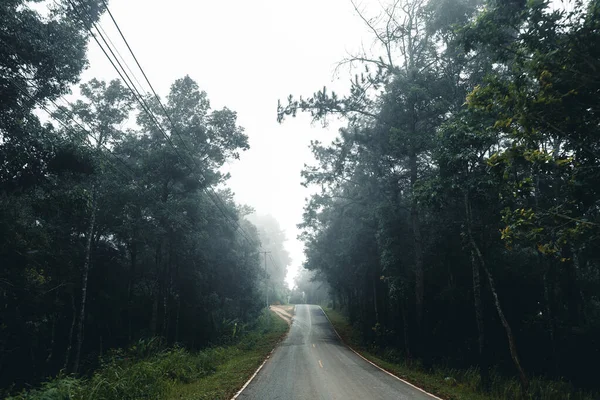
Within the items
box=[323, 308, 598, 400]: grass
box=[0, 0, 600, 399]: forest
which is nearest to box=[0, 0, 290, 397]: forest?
box=[0, 0, 600, 399]: forest

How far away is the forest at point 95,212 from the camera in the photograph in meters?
10.3

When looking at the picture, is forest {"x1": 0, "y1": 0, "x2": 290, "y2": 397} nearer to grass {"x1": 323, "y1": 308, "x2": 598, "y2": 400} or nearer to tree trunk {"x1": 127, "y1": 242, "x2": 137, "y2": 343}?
tree trunk {"x1": 127, "y1": 242, "x2": 137, "y2": 343}

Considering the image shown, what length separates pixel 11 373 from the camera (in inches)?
770

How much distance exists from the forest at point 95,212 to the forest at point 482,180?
7936 mm

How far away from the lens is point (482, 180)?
9578 mm

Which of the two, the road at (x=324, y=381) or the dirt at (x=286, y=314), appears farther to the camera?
the dirt at (x=286, y=314)

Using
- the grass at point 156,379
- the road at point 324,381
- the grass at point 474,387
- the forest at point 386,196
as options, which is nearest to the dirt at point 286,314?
the forest at point 386,196

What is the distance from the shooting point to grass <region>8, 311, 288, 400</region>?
7449mm

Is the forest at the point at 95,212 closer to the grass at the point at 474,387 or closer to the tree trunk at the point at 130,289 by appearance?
the tree trunk at the point at 130,289

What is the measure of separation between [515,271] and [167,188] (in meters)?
22.3

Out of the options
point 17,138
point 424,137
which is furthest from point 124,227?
point 424,137

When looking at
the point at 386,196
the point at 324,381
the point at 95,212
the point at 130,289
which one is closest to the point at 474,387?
the point at 324,381

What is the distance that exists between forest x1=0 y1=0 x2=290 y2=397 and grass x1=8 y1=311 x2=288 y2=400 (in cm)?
542

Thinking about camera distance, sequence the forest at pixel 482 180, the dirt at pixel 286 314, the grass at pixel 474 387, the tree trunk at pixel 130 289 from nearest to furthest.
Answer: the forest at pixel 482 180, the grass at pixel 474 387, the tree trunk at pixel 130 289, the dirt at pixel 286 314
